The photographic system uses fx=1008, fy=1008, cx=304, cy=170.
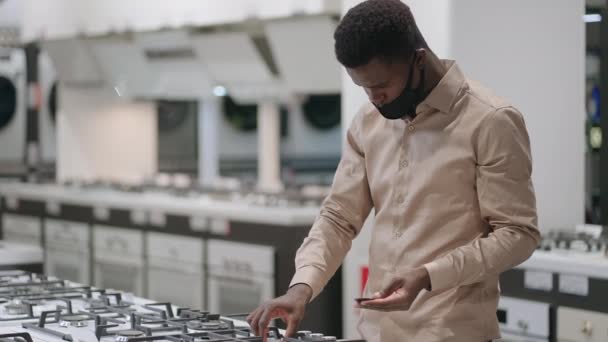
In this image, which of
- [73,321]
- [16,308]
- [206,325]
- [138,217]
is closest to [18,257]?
[16,308]

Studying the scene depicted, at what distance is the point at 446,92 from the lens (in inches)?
75.9

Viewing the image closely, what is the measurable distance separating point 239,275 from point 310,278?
2889 mm

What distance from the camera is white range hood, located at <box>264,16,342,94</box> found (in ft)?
16.4

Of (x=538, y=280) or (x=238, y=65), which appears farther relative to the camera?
(x=238, y=65)

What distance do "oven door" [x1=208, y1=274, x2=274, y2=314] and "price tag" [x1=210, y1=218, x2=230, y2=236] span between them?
213 millimetres

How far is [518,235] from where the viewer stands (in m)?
1.85

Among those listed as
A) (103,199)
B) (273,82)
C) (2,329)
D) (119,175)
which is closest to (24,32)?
(119,175)

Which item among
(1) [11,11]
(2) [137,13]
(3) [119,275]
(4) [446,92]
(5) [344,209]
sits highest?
(1) [11,11]

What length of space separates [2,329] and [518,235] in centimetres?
106

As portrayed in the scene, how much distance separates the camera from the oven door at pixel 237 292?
4.68 meters

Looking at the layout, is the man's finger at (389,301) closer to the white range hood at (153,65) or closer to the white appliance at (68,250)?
the white range hood at (153,65)

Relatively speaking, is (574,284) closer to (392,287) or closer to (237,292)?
(392,287)

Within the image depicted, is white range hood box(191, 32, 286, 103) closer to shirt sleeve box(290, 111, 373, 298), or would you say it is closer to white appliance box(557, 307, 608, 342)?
white appliance box(557, 307, 608, 342)

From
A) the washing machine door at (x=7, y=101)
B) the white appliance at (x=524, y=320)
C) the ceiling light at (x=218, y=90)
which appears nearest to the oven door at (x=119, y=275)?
the ceiling light at (x=218, y=90)
